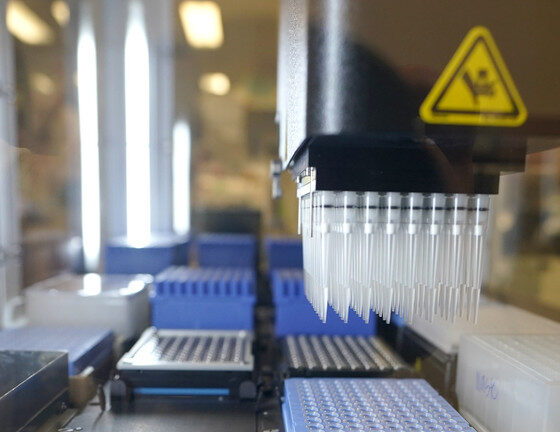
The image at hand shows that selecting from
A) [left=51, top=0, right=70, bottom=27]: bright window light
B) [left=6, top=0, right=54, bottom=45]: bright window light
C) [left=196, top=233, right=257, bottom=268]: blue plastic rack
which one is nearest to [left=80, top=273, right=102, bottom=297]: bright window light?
[left=196, top=233, right=257, bottom=268]: blue plastic rack

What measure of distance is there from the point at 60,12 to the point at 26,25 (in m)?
0.17

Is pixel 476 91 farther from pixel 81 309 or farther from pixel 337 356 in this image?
pixel 81 309

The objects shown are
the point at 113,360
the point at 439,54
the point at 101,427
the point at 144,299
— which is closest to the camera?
the point at 439,54

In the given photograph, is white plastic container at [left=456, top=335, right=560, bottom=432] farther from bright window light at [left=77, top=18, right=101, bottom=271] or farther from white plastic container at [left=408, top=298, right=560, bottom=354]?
bright window light at [left=77, top=18, right=101, bottom=271]

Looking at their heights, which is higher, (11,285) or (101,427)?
(11,285)

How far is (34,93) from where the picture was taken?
159 cm

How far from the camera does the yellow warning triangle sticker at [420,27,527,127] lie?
1.57 feet

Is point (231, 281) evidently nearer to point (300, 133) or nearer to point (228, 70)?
point (300, 133)

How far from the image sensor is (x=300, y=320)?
115 centimetres

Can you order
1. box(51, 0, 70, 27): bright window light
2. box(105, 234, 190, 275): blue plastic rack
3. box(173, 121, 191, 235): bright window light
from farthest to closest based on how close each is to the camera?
box(173, 121, 191, 235): bright window light, box(105, 234, 190, 275): blue plastic rack, box(51, 0, 70, 27): bright window light

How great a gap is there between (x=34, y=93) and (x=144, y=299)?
41.6 inches

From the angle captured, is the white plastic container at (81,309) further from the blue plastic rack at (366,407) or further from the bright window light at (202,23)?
the bright window light at (202,23)

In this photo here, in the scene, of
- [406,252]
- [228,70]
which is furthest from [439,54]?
[228,70]

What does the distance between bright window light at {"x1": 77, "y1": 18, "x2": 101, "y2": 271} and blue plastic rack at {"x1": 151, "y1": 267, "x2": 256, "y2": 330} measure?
1298 millimetres
